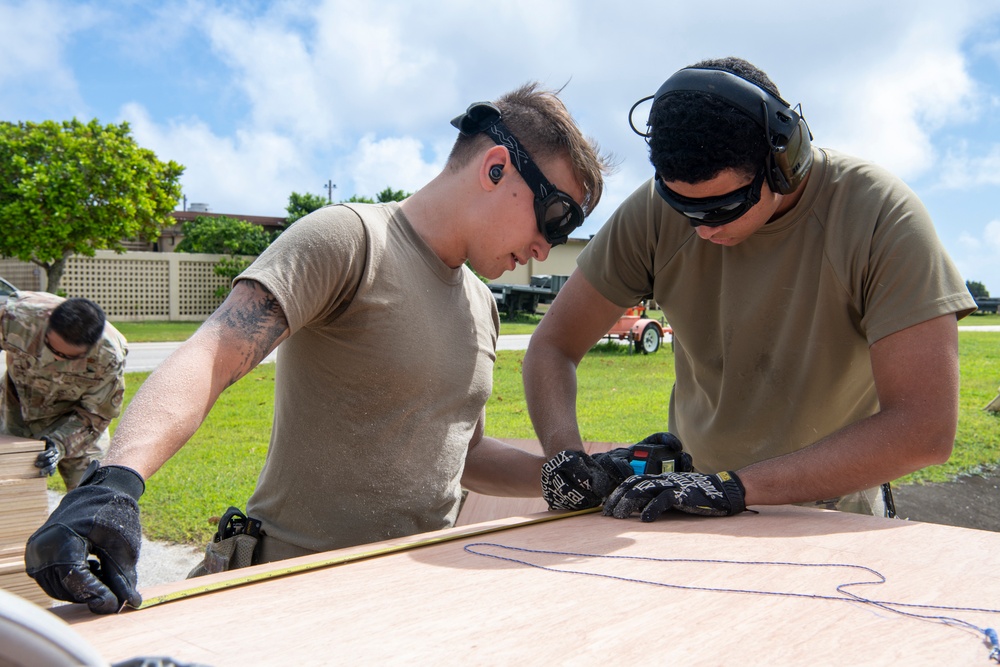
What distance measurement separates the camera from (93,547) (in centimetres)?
128

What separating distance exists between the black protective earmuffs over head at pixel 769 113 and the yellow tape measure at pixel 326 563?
1.21m

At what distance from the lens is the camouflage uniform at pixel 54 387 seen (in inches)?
210

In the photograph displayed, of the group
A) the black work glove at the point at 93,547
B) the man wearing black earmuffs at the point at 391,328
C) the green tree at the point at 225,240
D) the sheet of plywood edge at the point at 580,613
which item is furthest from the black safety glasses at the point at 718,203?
the green tree at the point at 225,240

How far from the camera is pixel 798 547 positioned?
73.1 inches

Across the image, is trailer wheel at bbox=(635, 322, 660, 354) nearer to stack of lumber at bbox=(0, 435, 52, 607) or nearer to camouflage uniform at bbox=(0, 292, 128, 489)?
camouflage uniform at bbox=(0, 292, 128, 489)

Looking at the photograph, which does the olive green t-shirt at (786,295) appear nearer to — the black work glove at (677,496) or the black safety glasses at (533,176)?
the black work glove at (677,496)

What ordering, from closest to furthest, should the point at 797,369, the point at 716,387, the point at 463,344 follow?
the point at 463,344, the point at 797,369, the point at 716,387

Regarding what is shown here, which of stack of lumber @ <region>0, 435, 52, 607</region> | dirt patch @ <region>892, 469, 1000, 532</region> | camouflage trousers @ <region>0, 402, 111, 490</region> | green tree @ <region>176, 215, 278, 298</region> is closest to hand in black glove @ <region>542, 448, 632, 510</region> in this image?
stack of lumber @ <region>0, 435, 52, 607</region>

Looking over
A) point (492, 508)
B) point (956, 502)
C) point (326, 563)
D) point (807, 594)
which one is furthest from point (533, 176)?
point (956, 502)

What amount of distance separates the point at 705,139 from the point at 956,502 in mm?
5261

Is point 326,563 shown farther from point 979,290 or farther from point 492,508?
point 979,290

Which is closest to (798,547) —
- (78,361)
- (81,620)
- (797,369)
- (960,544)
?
(960,544)

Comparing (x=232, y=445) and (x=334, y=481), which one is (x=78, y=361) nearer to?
(x=232, y=445)

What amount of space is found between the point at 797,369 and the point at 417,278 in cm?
130
